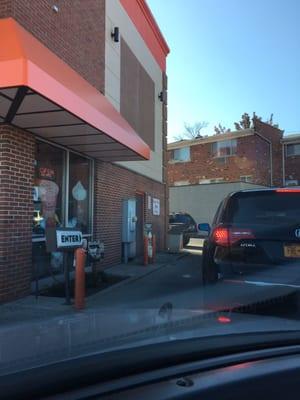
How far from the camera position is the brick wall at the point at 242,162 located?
110 ft

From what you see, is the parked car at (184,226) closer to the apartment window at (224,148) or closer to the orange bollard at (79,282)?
the apartment window at (224,148)

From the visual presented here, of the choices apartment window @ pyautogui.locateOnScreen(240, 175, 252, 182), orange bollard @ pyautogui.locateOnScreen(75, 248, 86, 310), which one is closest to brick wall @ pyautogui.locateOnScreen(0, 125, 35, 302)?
orange bollard @ pyautogui.locateOnScreen(75, 248, 86, 310)

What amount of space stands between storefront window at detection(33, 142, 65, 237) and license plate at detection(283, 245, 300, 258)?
5008 millimetres

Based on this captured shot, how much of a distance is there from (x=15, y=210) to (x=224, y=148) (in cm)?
2785

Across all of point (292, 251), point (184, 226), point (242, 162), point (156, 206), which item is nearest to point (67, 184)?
point (292, 251)

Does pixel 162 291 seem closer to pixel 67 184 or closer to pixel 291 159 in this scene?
pixel 67 184

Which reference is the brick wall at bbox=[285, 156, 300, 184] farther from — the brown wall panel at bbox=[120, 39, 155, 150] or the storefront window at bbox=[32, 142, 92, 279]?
the storefront window at bbox=[32, 142, 92, 279]

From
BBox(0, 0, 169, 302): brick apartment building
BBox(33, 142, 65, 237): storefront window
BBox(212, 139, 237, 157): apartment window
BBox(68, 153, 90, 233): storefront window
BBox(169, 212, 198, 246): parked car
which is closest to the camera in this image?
BBox(0, 0, 169, 302): brick apartment building

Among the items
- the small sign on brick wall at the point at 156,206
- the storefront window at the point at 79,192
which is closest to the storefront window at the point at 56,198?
the storefront window at the point at 79,192

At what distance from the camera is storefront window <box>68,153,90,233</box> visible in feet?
37.2

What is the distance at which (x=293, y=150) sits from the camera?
33.7 meters

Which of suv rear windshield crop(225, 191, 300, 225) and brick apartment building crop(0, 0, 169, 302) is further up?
brick apartment building crop(0, 0, 169, 302)

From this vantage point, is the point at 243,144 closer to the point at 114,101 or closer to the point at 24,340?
the point at 114,101

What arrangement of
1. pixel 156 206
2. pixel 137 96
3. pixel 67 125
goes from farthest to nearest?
1. pixel 156 206
2. pixel 137 96
3. pixel 67 125
